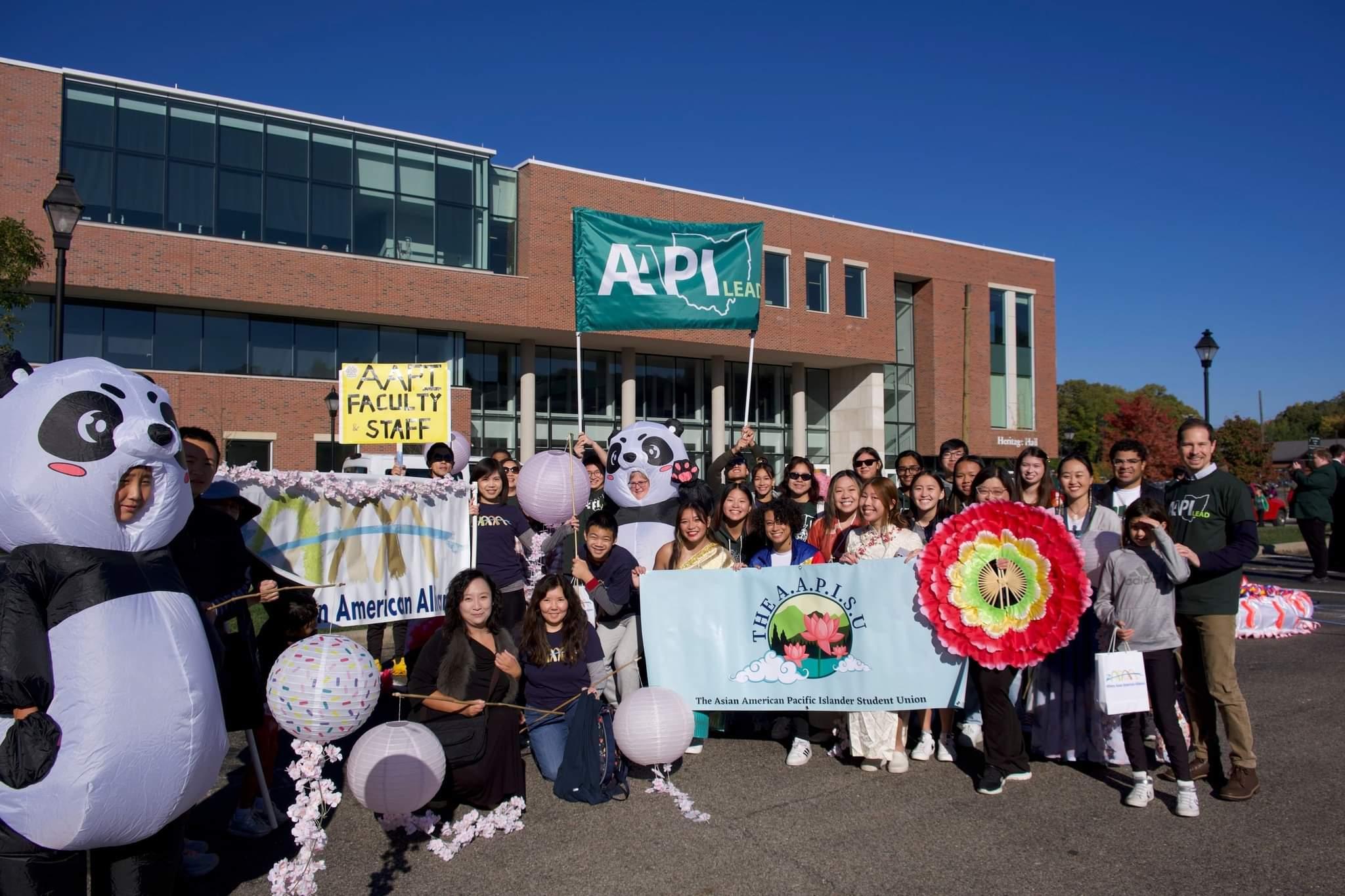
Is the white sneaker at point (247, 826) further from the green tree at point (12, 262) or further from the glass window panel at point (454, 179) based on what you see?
the glass window panel at point (454, 179)

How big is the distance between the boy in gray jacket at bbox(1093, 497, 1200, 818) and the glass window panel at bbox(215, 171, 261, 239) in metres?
24.8

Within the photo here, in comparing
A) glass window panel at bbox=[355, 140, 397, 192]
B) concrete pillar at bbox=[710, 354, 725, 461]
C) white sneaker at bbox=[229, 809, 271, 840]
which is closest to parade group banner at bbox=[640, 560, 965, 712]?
white sneaker at bbox=[229, 809, 271, 840]

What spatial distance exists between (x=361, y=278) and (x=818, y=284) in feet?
56.2

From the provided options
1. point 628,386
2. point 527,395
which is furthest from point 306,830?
point 628,386

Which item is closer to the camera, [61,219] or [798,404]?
[61,219]

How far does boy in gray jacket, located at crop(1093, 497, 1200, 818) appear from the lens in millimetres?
5129

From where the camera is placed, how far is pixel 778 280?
34.2 meters

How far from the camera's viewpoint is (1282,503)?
3259cm

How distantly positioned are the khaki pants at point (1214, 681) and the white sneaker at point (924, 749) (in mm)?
1576

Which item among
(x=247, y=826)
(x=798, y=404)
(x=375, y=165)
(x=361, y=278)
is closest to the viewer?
(x=247, y=826)

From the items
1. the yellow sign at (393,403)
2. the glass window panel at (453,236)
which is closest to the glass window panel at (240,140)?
the glass window panel at (453,236)

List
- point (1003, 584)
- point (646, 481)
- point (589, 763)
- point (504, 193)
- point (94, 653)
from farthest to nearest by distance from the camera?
point (504, 193)
point (646, 481)
point (1003, 584)
point (589, 763)
point (94, 653)

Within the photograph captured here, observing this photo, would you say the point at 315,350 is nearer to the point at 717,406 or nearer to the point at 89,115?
the point at 89,115

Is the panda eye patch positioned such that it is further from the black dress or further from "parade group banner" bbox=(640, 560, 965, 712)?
"parade group banner" bbox=(640, 560, 965, 712)
